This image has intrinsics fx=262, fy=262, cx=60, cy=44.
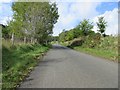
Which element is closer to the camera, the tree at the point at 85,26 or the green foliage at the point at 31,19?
the green foliage at the point at 31,19

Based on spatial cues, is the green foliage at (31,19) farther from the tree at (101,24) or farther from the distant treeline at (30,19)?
the tree at (101,24)

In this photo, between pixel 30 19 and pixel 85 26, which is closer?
pixel 30 19

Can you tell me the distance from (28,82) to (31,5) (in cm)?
3686

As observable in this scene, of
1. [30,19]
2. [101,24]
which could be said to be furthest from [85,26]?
[30,19]

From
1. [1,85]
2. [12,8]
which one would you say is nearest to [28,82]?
[1,85]

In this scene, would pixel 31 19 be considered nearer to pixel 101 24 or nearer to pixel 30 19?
pixel 30 19

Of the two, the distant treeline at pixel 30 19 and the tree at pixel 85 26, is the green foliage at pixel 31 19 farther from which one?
the tree at pixel 85 26

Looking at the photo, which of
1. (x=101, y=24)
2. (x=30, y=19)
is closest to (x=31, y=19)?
(x=30, y=19)

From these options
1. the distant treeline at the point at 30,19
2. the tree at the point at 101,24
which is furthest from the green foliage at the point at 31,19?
the tree at the point at 101,24

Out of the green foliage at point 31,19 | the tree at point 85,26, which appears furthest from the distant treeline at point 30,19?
the tree at point 85,26

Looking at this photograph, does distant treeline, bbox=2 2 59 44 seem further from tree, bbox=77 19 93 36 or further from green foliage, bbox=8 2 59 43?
tree, bbox=77 19 93 36

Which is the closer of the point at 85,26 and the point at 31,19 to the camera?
the point at 31,19

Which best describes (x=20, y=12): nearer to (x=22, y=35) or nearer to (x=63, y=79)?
(x=22, y=35)

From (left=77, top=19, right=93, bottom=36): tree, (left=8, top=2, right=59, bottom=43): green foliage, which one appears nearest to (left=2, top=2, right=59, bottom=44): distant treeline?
(left=8, top=2, right=59, bottom=43): green foliage
